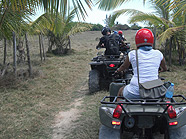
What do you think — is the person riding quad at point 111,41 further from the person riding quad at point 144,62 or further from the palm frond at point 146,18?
the person riding quad at point 144,62

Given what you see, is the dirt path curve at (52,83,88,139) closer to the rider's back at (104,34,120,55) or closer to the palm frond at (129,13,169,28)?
the rider's back at (104,34,120,55)

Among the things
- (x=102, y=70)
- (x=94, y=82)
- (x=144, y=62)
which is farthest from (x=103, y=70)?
(x=144, y=62)

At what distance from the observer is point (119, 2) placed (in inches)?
176

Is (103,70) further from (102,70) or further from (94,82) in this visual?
(94,82)

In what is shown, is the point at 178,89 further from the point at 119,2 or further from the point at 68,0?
the point at 68,0

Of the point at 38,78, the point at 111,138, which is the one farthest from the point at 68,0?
the point at 38,78

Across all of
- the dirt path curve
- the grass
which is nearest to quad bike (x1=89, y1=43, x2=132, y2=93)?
the grass

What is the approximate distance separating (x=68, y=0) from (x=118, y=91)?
1.63m

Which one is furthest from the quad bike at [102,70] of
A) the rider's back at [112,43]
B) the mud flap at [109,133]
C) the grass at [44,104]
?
the mud flap at [109,133]

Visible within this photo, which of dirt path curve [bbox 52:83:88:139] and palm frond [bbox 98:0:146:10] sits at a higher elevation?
palm frond [bbox 98:0:146:10]

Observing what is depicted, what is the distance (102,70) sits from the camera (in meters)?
6.61

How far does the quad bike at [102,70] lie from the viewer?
20.0 feet

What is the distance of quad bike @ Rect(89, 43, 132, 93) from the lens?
6.09 meters

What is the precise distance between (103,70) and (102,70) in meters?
0.19
